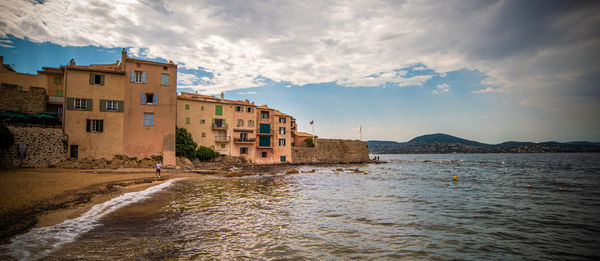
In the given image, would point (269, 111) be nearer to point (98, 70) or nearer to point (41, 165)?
point (98, 70)

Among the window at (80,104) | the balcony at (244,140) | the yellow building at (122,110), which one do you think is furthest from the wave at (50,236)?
the balcony at (244,140)

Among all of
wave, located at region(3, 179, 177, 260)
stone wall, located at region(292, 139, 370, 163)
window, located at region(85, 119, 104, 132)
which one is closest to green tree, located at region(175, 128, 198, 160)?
window, located at region(85, 119, 104, 132)

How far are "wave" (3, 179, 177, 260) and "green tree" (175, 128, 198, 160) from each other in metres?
26.2

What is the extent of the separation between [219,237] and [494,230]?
31.7 ft

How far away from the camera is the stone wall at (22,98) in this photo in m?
27.5

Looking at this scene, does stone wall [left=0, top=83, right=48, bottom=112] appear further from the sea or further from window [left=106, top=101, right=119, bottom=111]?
the sea

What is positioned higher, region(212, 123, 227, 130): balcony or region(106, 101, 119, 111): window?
region(106, 101, 119, 111): window

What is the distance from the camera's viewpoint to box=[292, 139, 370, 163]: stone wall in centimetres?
5853

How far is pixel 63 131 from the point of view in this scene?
1084 inches

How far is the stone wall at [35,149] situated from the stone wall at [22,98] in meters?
5.40

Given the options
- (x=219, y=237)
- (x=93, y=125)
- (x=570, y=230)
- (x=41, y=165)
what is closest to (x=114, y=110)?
(x=93, y=125)

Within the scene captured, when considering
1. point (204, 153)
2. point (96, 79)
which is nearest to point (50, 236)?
point (96, 79)

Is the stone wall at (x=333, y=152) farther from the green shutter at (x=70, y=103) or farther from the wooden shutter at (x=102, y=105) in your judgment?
the green shutter at (x=70, y=103)

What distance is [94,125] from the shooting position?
95.6 feet
